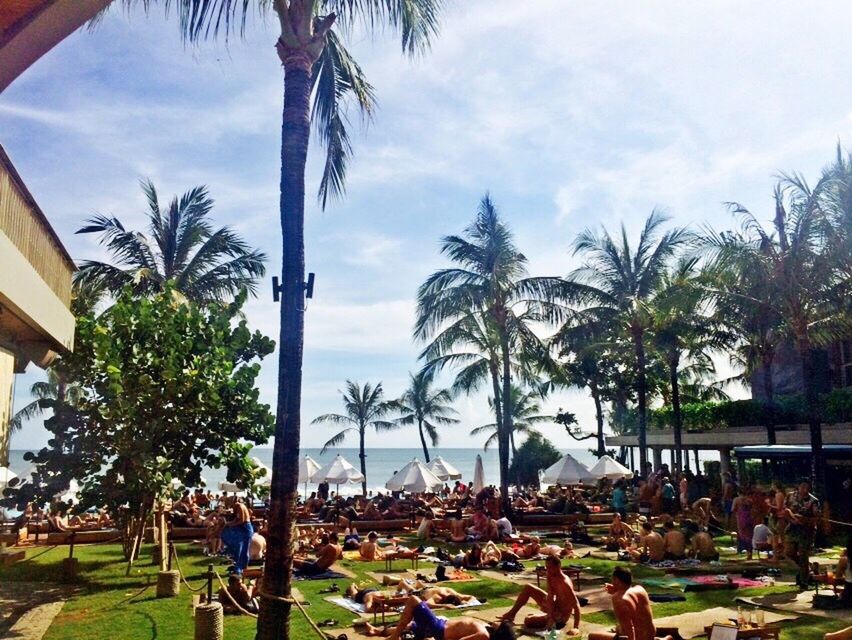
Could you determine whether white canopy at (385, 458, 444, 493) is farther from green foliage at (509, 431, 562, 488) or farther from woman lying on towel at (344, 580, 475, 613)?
green foliage at (509, 431, 562, 488)

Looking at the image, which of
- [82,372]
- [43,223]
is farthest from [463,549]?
[43,223]

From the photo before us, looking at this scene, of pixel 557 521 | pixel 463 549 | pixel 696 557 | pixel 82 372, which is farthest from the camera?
pixel 557 521

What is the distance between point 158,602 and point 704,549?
1071cm

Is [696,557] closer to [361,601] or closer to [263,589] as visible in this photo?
[361,601]

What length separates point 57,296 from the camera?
40.1ft

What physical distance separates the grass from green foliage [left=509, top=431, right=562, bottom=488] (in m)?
29.3

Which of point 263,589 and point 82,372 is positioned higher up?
point 82,372

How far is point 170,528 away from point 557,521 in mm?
11689

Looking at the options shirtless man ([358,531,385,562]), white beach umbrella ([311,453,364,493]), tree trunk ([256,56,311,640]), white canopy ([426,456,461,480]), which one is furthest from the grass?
white canopy ([426,456,461,480])

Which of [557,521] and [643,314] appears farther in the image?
[643,314]

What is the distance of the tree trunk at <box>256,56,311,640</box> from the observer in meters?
7.96

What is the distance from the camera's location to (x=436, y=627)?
29.3ft

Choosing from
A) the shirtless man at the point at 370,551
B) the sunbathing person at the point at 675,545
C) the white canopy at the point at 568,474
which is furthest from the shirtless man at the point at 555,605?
the white canopy at the point at 568,474

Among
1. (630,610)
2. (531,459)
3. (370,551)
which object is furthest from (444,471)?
(630,610)
